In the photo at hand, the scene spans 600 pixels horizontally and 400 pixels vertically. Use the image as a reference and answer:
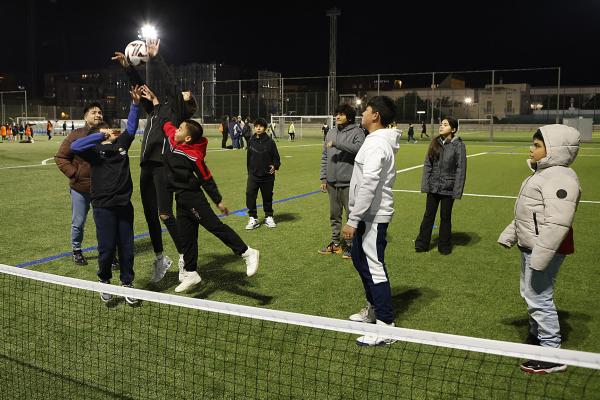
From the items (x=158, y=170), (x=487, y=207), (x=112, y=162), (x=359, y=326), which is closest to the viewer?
(x=359, y=326)

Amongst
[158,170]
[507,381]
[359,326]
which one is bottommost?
[507,381]

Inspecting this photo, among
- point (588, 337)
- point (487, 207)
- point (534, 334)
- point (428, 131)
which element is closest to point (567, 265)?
point (588, 337)

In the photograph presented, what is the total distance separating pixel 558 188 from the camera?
4004 millimetres

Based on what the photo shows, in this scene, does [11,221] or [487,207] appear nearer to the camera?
[11,221]

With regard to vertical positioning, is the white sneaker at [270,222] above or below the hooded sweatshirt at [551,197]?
below

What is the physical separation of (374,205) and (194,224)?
2121 mm

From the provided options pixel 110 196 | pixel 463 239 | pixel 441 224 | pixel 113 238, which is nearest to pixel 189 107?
pixel 110 196

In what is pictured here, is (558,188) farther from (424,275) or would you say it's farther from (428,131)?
(428,131)

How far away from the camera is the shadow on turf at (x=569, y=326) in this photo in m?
4.87

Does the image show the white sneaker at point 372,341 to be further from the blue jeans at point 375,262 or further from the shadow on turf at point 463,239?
the shadow on turf at point 463,239

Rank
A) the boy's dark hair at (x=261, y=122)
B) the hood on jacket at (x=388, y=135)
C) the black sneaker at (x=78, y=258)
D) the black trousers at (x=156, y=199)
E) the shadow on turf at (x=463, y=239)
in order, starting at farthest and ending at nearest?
1. the boy's dark hair at (x=261, y=122)
2. the shadow on turf at (x=463, y=239)
3. the black sneaker at (x=78, y=258)
4. the black trousers at (x=156, y=199)
5. the hood on jacket at (x=388, y=135)

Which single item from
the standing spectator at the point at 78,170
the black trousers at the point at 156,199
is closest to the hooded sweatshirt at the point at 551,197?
the black trousers at the point at 156,199

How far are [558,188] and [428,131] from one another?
46.4 metres

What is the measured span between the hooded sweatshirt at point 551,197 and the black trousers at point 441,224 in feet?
12.2
